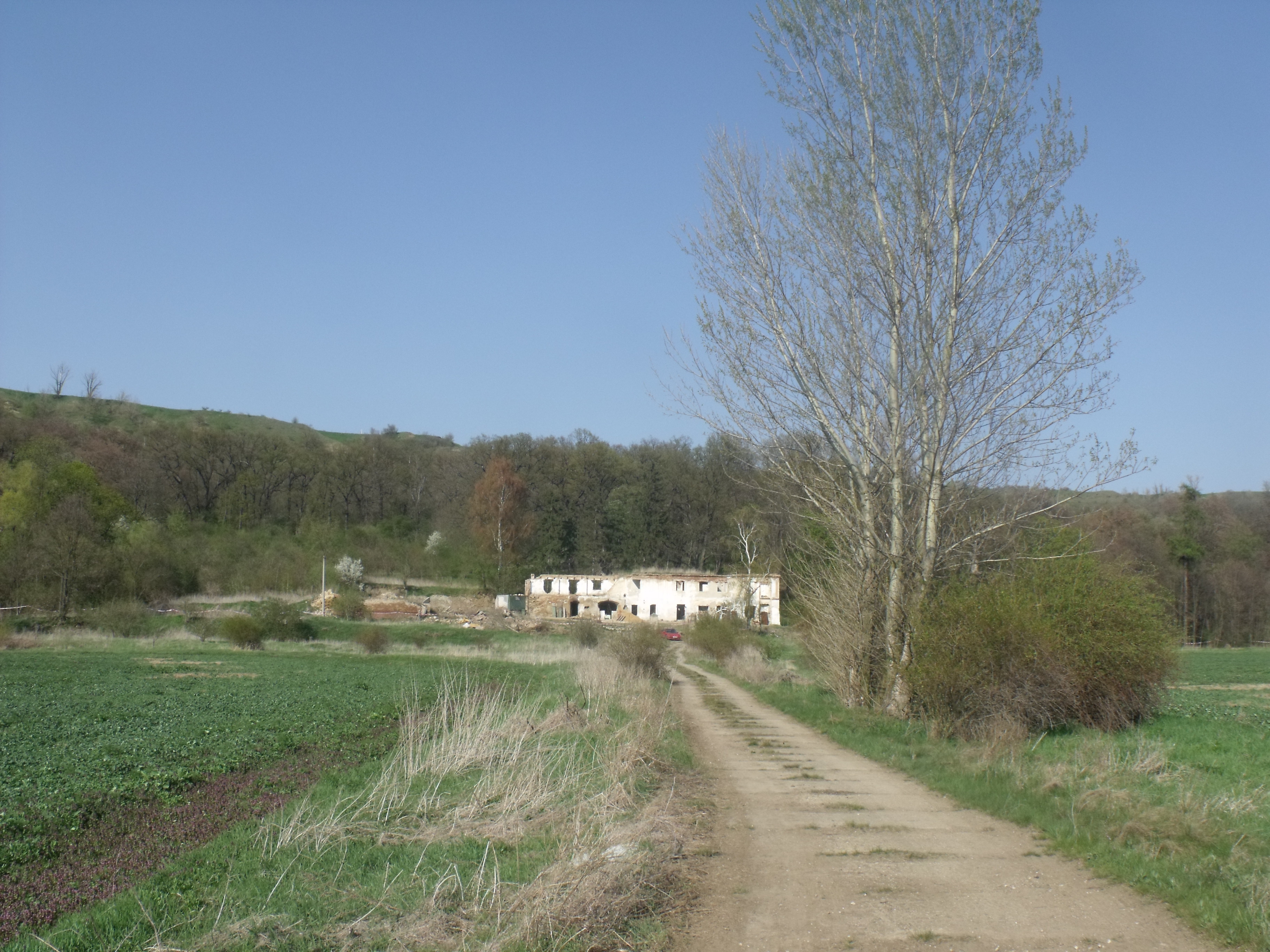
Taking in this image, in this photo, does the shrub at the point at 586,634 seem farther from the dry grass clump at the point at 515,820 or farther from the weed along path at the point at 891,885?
the weed along path at the point at 891,885

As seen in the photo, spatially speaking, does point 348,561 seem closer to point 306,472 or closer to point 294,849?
point 306,472

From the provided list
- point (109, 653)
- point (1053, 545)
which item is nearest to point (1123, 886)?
point (1053, 545)

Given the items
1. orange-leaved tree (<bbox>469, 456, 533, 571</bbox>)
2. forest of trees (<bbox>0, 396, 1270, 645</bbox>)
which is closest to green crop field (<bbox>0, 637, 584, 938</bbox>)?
forest of trees (<bbox>0, 396, 1270, 645</bbox>)

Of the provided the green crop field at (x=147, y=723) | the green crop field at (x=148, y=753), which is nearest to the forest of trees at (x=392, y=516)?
the green crop field at (x=147, y=723)

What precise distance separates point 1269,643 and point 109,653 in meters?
75.9

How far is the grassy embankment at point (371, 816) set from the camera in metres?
5.42

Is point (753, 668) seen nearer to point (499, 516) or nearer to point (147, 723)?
point (147, 723)

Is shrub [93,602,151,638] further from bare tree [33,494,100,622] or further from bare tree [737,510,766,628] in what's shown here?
bare tree [737,510,766,628]

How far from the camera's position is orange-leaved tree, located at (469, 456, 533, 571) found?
76625mm

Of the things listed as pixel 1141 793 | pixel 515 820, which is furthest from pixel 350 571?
pixel 1141 793

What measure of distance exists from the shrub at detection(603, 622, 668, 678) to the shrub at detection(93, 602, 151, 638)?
3380 centimetres

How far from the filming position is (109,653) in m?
39.0

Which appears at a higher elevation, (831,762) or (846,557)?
(846,557)

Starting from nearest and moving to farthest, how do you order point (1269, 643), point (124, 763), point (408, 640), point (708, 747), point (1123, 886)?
point (1123, 886) → point (124, 763) → point (708, 747) → point (408, 640) → point (1269, 643)
